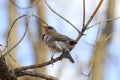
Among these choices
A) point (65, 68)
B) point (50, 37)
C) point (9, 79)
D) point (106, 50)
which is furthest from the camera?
point (106, 50)

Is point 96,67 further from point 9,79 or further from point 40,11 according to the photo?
point 9,79

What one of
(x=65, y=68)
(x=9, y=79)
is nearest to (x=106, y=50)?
(x=65, y=68)

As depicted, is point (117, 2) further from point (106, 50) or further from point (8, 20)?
point (8, 20)

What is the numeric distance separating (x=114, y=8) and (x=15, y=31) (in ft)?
5.29

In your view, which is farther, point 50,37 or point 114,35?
point 114,35

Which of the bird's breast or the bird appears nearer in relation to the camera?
the bird

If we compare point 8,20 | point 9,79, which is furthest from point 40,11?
point 9,79

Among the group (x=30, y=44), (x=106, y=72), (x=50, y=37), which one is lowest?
(x=106, y=72)

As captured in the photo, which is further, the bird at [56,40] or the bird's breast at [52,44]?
the bird's breast at [52,44]

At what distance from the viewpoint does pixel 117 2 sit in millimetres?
6387

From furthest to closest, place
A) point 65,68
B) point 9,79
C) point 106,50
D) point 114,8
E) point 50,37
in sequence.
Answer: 1. point 114,8
2. point 106,50
3. point 65,68
4. point 50,37
5. point 9,79

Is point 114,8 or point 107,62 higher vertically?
point 114,8

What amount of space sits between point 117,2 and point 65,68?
1.75 metres

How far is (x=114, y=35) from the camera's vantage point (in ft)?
18.6
